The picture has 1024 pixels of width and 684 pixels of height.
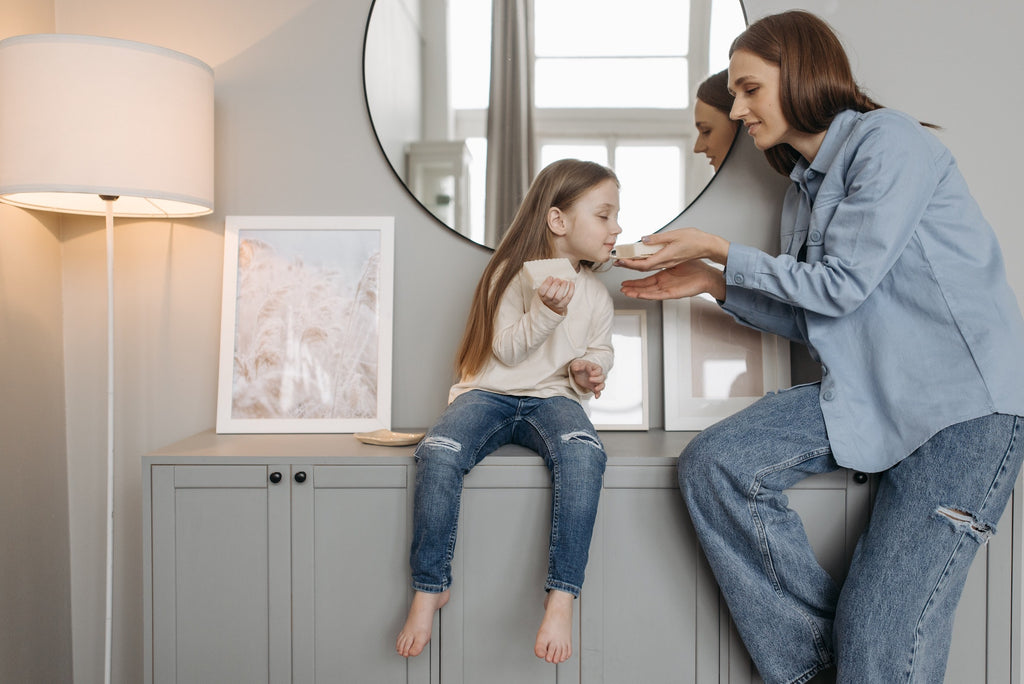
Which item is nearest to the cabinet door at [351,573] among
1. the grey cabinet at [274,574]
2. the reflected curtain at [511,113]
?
the grey cabinet at [274,574]

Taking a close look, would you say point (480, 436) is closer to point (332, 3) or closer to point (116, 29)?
point (332, 3)

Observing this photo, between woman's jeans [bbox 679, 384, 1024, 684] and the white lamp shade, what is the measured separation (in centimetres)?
135

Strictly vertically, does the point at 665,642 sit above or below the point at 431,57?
below

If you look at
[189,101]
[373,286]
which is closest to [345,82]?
[189,101]

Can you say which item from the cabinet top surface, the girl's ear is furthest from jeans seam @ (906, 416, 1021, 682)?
the girl's ear

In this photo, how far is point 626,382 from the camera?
1.96 meters

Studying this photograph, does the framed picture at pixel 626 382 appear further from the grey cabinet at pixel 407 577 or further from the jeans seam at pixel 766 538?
the jeans seam at pixel 766 538

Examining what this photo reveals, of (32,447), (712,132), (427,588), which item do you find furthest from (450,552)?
(712,132)

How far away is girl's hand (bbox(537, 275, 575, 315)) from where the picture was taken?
156 cm

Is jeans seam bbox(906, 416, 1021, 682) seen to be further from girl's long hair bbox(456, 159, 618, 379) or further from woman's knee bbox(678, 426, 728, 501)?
girl's long hair bbox(456, 159, 618, 379)

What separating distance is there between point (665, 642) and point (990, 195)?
4.70ft

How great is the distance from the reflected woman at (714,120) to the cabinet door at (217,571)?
4.49 ft

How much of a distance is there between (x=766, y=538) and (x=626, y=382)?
1.98 feet

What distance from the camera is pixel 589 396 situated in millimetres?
1805
